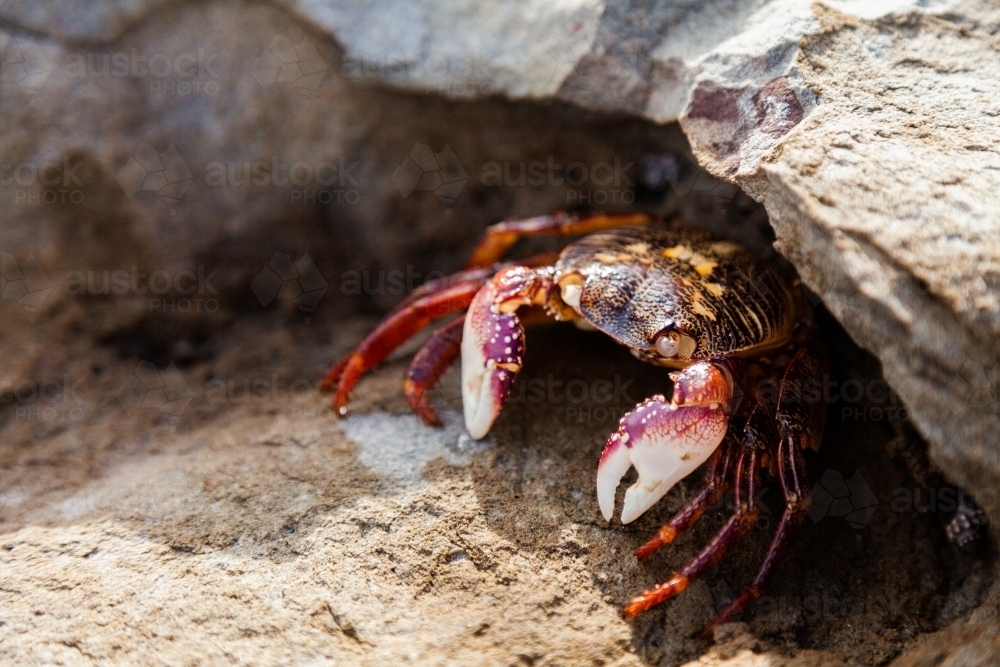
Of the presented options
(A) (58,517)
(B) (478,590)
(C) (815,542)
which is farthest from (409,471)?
(C) (815,542)

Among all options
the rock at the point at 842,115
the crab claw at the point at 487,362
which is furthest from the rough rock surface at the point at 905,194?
the crab claw at the point at 487,362

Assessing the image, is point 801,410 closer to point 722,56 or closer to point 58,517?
point 722,56

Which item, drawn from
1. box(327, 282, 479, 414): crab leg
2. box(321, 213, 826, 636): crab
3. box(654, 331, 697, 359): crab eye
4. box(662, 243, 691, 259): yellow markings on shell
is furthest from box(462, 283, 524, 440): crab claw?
box(662, 243, 691, 259): yellow markings on shell

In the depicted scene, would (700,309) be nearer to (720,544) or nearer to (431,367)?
(720,544)

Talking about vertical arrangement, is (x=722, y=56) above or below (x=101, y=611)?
above

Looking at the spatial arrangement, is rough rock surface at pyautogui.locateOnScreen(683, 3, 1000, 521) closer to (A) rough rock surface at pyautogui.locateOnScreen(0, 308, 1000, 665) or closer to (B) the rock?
(B) the rock

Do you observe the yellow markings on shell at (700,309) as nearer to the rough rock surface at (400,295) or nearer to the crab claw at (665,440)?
the crab claw at (665,440)

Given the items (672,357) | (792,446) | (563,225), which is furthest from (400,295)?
(792,446)
